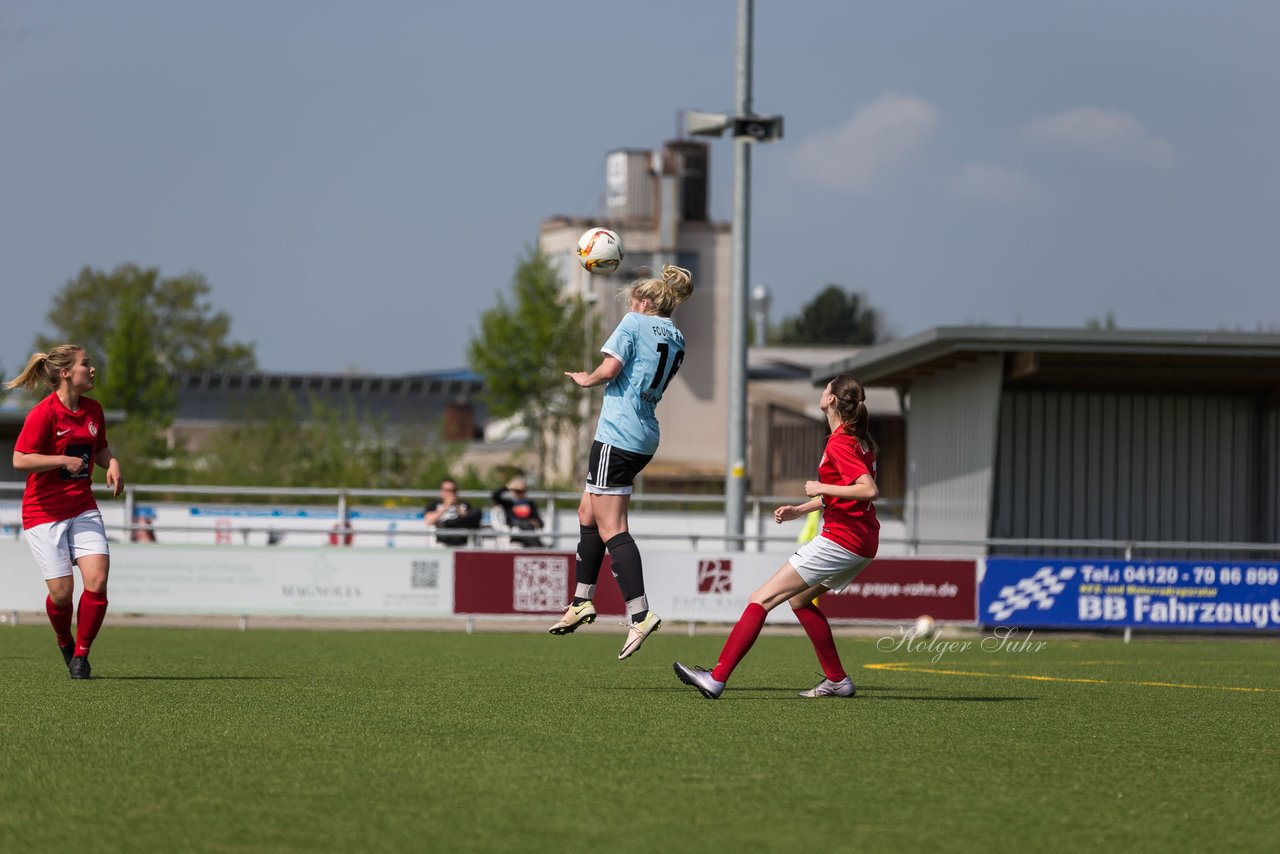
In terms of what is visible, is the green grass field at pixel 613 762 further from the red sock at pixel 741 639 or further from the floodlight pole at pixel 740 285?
the floodlight pole at pixel 740 285

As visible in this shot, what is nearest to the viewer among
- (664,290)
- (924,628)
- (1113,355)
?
(664,290)

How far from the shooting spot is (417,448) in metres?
53.6

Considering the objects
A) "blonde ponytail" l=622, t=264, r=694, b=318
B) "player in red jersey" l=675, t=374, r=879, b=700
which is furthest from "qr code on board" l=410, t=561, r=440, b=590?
"player in red jersey" l=675, t=374, r=879, b=700

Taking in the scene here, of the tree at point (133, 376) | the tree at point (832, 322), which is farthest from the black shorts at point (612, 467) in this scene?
the tree at point (832, 322)

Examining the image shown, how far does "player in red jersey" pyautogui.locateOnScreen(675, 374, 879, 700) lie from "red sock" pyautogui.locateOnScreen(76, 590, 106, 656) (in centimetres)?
348

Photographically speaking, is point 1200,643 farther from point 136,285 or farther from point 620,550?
point 136,285

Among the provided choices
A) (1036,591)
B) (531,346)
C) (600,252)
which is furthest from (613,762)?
(531,346)

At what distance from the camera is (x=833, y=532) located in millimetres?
8484

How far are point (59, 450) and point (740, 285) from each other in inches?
529

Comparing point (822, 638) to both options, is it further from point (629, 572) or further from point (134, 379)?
point (134, 379)

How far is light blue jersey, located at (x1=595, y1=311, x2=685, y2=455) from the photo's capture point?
8.52 metres

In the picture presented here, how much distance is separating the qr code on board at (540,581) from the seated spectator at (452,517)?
188 centimetres

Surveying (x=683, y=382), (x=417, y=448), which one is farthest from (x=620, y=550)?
(x=683, y=382)

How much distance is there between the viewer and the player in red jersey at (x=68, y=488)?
30.5ft
